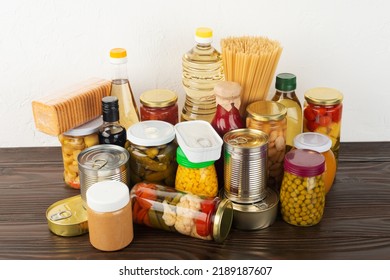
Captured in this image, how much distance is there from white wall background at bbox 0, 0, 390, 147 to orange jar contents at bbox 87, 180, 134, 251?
1.34 feet

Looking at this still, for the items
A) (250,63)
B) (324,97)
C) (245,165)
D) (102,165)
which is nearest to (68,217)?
(102,165)

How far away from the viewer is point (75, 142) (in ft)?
4.01

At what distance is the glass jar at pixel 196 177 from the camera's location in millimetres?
1104

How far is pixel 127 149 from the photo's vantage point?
3.85ft

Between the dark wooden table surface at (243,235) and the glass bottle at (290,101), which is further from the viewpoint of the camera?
the glass bottle at (290,101)

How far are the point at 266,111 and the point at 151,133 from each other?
21 cm

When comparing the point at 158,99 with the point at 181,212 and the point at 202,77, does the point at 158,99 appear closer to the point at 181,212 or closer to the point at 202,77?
the point at 202,77

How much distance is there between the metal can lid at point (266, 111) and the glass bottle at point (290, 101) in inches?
2.8

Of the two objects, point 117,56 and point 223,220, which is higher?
point 117,56

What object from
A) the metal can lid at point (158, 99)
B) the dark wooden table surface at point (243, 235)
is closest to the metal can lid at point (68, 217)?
the dark wooden table surface at point (243, 235)

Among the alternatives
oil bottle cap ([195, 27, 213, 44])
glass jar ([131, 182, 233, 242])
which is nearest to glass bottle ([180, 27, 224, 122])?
oil bottle cap ([195, 27, 213, 44])

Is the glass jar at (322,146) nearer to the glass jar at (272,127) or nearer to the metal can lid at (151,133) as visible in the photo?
the glass jar at (272,127)

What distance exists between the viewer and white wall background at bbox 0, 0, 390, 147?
133 centimetres

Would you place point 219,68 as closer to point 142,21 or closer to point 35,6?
point 142,21
